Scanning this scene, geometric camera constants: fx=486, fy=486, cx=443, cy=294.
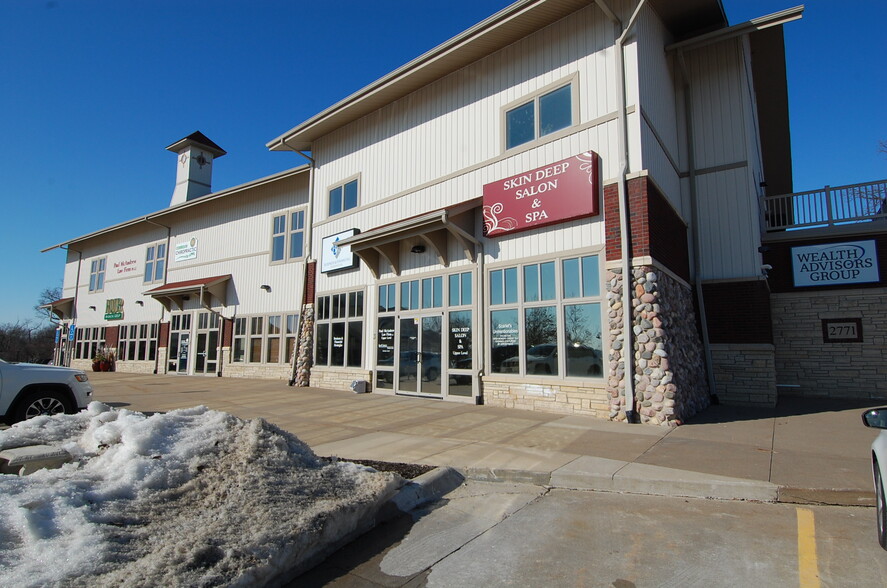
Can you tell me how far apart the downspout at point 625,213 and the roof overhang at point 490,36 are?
132cm

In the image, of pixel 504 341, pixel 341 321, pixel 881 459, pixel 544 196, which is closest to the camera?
pixel 881 459

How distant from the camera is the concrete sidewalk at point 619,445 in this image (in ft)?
15.8

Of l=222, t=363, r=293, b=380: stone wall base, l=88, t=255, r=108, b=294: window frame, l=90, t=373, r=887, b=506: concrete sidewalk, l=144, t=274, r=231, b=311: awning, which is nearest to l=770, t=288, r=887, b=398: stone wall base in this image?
l=90, t=373, r=887, b=506: concrete sidewalk

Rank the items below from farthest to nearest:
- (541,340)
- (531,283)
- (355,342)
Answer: (355,342)
(531,283)
(541,340)

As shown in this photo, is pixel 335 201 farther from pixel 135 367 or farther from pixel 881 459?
pixel 135 367

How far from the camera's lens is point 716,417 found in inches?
350

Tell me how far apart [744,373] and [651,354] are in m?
3.86

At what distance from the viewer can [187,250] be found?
23422 millimetres

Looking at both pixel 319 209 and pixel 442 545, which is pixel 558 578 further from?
pixel 319 209

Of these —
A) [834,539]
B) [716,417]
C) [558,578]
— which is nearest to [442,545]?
[558,578]

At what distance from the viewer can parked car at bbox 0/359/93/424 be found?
759 cm

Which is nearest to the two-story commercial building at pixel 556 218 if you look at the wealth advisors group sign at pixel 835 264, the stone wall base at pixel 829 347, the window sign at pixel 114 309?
the stone wall base at pixel 829 347

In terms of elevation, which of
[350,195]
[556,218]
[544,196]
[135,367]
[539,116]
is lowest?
[135,367]

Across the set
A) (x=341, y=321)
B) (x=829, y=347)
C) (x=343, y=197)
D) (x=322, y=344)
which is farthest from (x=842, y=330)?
(x=322, y=344)
